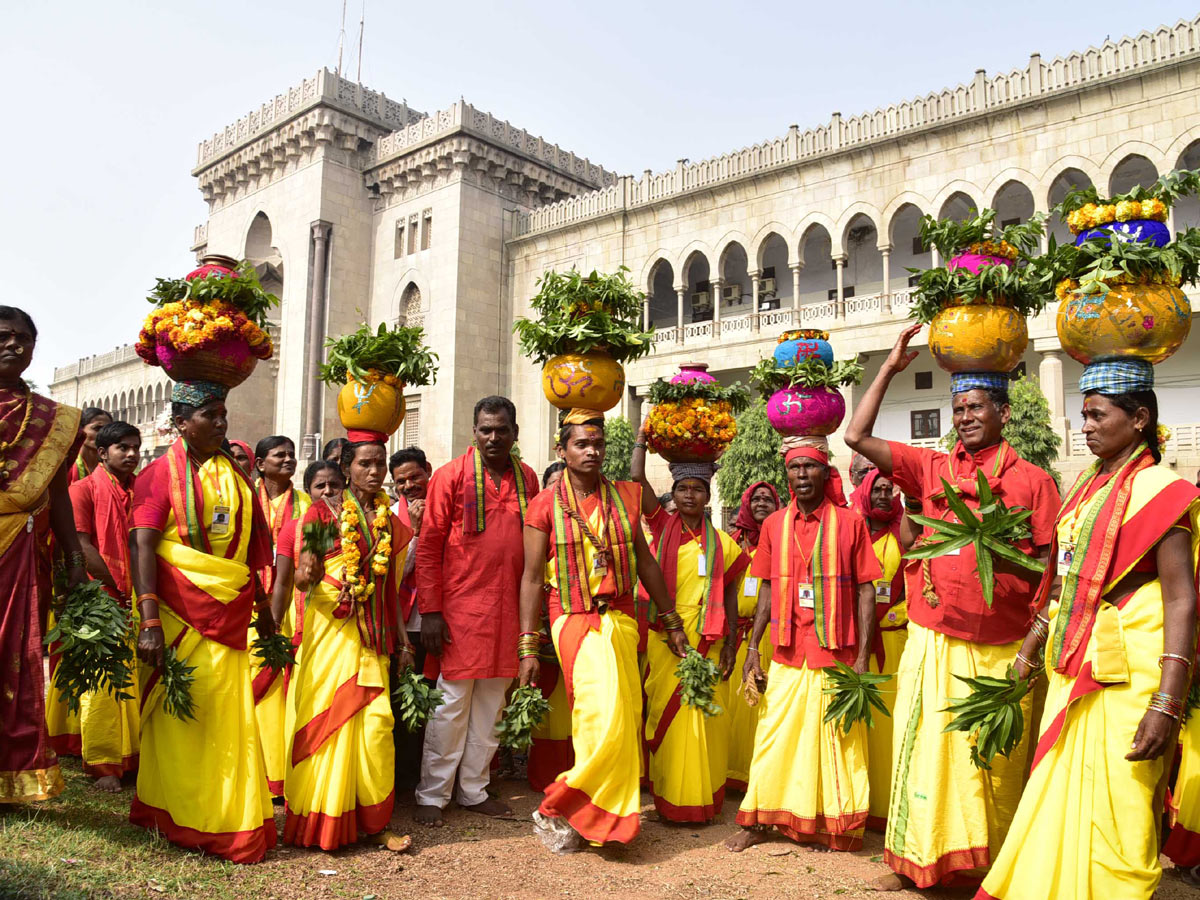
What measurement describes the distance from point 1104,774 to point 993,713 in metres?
0.47

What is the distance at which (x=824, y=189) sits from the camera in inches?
903

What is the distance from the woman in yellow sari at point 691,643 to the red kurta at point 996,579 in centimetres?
151

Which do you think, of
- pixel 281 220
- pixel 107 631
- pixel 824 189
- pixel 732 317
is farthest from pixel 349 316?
pixel 107 631

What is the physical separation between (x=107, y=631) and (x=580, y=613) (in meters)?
2.18

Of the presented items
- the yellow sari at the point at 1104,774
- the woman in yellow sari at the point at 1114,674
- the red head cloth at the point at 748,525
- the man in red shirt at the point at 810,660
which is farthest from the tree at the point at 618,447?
the yellow sari at the point at 1104,774

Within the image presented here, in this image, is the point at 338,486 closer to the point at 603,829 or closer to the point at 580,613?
the point at 580,613

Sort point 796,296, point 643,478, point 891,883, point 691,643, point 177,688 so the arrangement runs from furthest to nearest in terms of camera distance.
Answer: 1. point 796,296
2. point 643,478
3. point 691,643
4. point 891,883
5. point 177,688

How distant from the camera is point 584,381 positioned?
199 inches

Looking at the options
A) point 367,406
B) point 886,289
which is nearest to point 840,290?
point 886,289

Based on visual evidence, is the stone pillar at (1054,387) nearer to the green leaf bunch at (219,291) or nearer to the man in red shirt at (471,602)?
the man in red shirt at (471,602)

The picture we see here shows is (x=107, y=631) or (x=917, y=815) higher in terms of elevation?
(x=107, y=631)

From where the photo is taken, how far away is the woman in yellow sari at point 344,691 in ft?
14.3

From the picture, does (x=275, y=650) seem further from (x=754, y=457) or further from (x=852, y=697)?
(x=754, y=457)

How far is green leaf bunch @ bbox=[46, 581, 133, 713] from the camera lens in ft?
12.5
